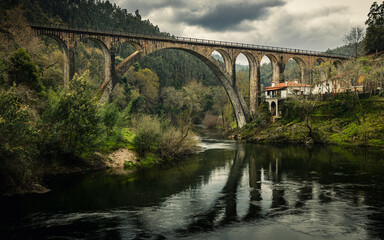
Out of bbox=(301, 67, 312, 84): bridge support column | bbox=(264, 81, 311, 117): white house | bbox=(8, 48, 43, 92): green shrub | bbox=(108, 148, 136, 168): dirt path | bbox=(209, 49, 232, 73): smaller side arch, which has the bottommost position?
bbox=(108, 148, 136, 168): dirt path

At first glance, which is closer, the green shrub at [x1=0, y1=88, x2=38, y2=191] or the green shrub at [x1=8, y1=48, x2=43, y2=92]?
the green shrub at [x1=0, y1=88, x2=38, y2=191]

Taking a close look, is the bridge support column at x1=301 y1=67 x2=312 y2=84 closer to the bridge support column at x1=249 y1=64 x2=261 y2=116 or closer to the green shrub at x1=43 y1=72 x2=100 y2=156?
the bridge support column at x1=249 y1=64 x2=261 y2=116

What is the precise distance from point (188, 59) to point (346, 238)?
119m

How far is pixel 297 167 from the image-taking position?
26.3 meters

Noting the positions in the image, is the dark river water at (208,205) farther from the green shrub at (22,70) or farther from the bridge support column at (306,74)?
the bridge support column at (306,74)

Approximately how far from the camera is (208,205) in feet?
52.4

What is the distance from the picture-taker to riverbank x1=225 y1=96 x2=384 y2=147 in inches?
1606

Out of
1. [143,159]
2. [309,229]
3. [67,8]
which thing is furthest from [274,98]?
[67,8]

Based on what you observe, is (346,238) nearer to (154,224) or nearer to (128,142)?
(154,224)

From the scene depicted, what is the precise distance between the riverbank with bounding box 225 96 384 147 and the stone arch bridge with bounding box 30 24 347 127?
9118 mm

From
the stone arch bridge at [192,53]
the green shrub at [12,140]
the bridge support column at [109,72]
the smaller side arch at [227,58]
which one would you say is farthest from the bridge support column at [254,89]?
the green shrub at [12,140]

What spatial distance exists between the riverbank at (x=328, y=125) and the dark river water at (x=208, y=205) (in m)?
16.8

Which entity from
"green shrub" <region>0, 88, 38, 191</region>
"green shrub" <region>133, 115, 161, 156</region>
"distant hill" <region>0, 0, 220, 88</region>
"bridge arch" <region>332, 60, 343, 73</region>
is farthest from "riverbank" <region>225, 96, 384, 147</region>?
"distant hill" <region>0, 0, 220, 88</region>

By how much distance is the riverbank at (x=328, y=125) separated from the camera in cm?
4078
